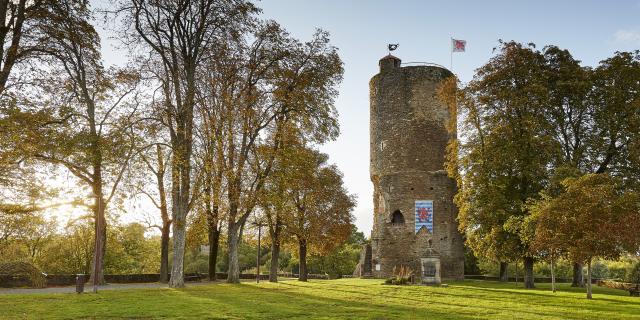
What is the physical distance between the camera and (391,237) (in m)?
39.7

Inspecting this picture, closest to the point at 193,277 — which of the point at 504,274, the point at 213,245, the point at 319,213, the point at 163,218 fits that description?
the point at 213,245

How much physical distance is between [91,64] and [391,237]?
2377 cm

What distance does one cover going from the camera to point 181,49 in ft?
83.3

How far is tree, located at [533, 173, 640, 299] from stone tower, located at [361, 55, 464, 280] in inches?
619

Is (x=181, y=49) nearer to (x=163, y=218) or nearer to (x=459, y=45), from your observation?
(x=163, y=218)

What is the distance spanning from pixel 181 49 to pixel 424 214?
70.6 ft

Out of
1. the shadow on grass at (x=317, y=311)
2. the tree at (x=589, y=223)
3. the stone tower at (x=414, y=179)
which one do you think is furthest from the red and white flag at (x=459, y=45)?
the shadow on grass at (x=317, y=311)

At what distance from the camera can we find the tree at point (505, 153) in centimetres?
2944

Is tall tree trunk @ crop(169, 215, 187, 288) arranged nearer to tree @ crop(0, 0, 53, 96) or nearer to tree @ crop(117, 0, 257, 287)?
tree @ crop(117, 0, 257, 287)

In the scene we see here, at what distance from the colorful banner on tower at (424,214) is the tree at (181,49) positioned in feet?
62.6

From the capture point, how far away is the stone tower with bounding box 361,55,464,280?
38625 mm

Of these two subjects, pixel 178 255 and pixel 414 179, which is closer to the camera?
pixel 178 255

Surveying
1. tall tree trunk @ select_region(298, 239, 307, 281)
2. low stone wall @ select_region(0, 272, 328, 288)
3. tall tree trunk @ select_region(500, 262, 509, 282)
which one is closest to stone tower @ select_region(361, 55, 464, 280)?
tall tree trunk @ select_region(500, 262, 509, 282)

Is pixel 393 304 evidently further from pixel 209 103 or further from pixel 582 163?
pixel 582 163
